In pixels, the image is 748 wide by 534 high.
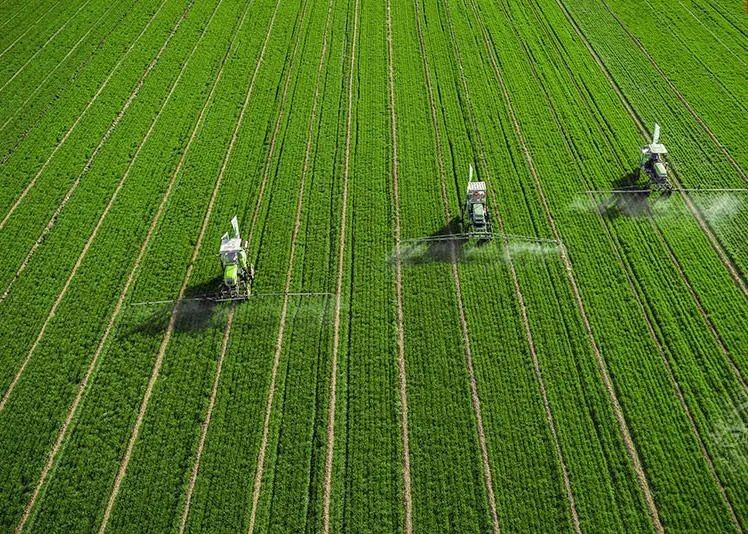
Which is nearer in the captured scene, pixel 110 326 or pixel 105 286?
pixel 110 326

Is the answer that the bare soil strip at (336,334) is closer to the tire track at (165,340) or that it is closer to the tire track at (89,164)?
the tire track at (165,340)

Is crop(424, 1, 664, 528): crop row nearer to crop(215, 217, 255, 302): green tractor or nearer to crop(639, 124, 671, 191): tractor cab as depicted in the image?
crop(639, 124, 671, 191): tractor cab

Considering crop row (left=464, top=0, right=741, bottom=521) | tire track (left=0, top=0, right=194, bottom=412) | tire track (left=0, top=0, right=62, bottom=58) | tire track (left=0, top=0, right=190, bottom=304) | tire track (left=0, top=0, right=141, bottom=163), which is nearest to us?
crop row (left=464, top=0, right=741, bottom=521)

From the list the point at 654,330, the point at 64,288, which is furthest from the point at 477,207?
the point at 64,288

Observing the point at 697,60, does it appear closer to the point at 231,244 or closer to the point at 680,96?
the point at 680,96

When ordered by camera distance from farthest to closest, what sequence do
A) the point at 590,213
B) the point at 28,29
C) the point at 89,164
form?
the point at 28,29 → the point at 89,164 → the point at 590,213

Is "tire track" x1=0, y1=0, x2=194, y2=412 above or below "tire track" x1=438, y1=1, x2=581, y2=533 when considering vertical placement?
above

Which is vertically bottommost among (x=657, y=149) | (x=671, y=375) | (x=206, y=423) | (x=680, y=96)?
(x=671, y=375)

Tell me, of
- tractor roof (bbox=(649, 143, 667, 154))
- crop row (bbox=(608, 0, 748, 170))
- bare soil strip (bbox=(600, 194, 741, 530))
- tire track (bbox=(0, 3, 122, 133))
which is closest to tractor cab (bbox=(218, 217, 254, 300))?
bare soil strip (bbox=(600, 194, 741, 530))
